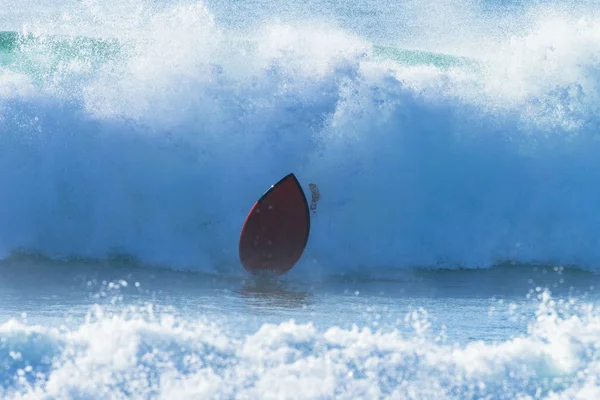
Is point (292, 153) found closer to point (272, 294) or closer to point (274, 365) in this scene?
point (272, 294)

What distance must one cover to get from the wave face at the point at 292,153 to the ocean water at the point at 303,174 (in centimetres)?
2

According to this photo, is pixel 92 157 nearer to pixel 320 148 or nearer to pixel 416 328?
pixel 320 148

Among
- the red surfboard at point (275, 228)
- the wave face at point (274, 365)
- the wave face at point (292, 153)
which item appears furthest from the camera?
the wave face at point (292, 153)

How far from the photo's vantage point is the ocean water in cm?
845

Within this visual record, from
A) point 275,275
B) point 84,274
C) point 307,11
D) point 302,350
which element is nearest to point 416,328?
point 302,350

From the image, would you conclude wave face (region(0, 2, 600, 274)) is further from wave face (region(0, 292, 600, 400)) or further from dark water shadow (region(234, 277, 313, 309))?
wave face (region(0, 292, 600, 400))

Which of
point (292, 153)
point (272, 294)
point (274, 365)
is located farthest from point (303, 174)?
point (274, 365)

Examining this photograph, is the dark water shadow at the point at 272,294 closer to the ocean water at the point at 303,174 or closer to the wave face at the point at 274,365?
the ocean water at the point at 303,174

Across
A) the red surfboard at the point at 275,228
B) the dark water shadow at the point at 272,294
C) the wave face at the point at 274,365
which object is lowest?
the wave face at the point at 274,365

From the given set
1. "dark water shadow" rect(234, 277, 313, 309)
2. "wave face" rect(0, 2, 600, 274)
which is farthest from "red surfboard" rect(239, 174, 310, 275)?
"wave face" rect(0, 2, 600, 274)

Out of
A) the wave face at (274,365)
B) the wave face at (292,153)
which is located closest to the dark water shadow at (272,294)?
the wave face at (292,153)

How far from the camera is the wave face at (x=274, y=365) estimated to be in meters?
5.65

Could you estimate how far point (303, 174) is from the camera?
1043 centimetres

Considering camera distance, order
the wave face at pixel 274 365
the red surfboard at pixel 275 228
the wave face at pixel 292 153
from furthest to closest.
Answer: the wave face at pixel 292 153 → the red surfboard at pixel 275 228 → the wave face at pixel 274 365
